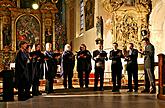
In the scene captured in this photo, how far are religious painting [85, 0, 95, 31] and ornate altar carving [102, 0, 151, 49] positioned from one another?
258 cm

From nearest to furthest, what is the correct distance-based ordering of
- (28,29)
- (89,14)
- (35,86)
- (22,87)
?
(22,87) → (35,86) → (89,14) → (28,29)

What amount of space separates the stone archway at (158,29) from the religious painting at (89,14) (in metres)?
3.71

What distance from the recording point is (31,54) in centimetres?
1093

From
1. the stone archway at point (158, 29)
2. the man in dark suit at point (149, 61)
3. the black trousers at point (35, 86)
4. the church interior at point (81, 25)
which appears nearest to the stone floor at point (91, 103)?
the black trousers at point (35, 86)

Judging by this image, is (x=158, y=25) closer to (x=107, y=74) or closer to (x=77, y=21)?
(x=107, y=74)

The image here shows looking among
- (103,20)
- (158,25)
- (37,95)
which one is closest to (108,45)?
(103,20)

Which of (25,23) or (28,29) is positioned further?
(28,29)

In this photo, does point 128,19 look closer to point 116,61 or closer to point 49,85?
point 116,61

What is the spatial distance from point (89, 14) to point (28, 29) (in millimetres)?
4292

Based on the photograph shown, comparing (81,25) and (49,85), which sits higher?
(81,25)

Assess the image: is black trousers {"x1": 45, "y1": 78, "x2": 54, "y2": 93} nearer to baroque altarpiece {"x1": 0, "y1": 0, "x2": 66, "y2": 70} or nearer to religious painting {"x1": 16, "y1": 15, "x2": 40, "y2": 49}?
baroque altarpiece {"x1": 0, "y1": 0, "x2": 66, "y2": 70}

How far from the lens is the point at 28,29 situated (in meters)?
24.1

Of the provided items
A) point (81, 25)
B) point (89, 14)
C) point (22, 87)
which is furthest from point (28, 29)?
point (22, 87)

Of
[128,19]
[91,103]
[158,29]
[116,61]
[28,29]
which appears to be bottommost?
[91,103]
